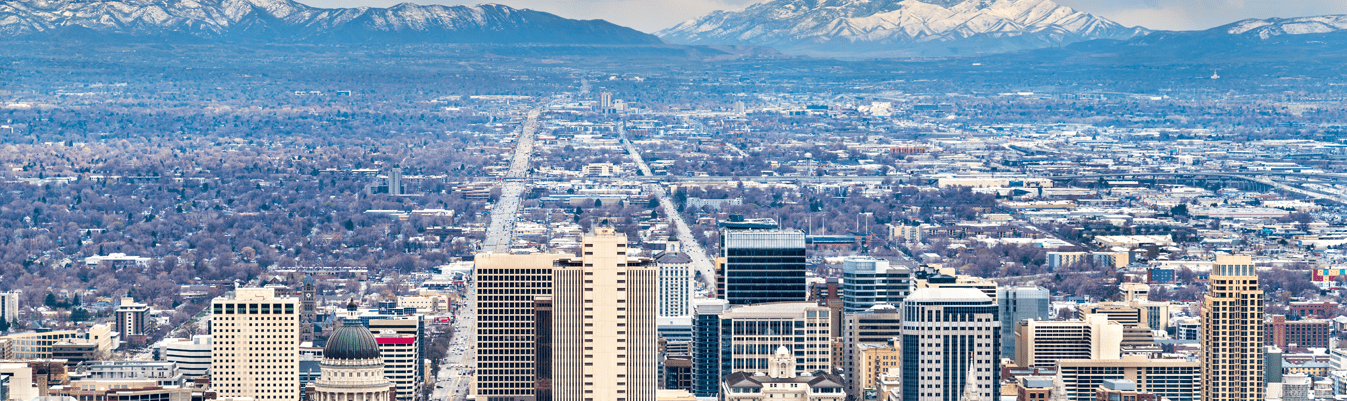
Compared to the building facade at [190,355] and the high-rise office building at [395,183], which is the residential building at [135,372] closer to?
the building facade at [190,355]

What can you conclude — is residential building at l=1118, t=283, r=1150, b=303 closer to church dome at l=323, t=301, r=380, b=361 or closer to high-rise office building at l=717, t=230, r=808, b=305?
A: high-rise office building at l=717, t=230, r=808, b=305

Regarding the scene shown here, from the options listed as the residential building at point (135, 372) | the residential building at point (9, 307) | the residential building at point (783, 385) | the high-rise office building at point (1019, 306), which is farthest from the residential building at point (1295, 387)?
the residential building at point (9, 307)

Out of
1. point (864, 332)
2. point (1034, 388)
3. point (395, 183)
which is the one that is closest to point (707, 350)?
point (864, 332)

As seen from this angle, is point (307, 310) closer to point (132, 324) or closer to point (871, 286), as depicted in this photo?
point (132, 324)

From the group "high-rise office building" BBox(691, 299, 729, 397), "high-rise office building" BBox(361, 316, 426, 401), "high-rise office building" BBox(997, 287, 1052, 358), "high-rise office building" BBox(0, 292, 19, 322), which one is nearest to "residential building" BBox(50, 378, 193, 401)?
"high-rise office building" BBox(361, 316, 426, 401)

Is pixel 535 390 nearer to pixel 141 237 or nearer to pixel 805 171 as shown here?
pixel 141 237

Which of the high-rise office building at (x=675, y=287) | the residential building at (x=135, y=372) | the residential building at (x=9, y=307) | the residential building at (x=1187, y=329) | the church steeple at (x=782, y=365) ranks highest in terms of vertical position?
the church steeple at (x=782, y=365)

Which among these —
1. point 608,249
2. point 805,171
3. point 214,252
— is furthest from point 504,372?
point 805,171
